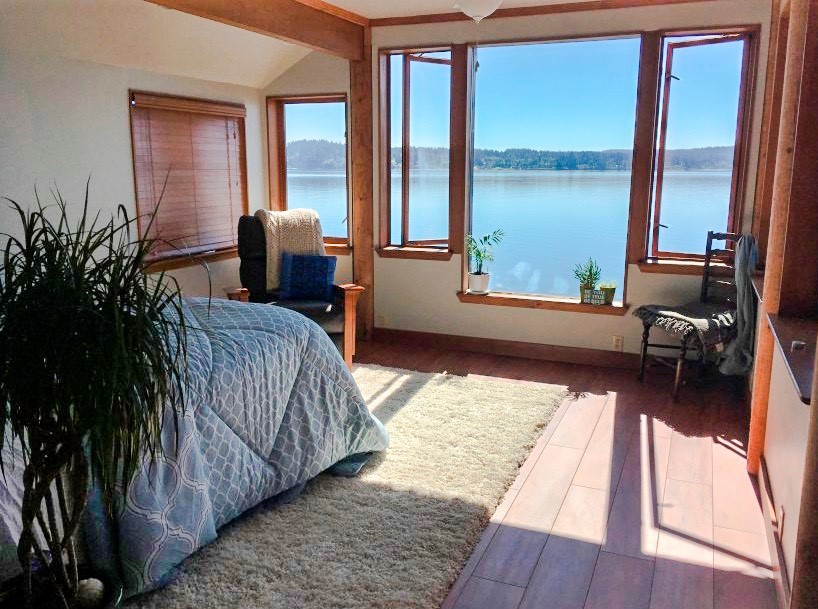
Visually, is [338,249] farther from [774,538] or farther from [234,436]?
[774,538]

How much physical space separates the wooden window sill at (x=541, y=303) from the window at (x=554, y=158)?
0.11 m

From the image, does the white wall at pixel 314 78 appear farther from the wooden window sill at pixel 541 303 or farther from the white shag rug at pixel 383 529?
the white shag rug at pixel 383 529

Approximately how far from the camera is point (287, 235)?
5.02 metres

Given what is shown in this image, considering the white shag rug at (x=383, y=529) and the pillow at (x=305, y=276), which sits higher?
the pillow at (x=305, y=276)

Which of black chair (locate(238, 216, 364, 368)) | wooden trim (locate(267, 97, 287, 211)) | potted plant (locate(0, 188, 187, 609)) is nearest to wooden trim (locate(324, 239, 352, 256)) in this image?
wooden trim (locate(267, 97, 287, 211))

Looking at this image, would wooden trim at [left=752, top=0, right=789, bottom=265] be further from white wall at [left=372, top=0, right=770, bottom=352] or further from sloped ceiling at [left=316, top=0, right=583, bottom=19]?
sloped ceiling at [left=316, top=0, right=583, bottom=19]

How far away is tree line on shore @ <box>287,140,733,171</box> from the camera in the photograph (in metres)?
4.59

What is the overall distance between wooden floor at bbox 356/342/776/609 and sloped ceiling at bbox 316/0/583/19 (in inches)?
103

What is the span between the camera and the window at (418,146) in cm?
527

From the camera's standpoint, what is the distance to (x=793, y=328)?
2.68m

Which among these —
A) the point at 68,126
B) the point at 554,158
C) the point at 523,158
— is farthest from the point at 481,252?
the point at 68,126

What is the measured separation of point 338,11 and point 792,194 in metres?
3.27

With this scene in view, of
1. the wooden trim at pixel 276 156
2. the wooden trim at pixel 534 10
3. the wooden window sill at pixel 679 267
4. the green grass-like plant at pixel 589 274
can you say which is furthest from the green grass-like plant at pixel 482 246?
the wooden trim at pixel 276 156

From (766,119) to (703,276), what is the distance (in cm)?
101
